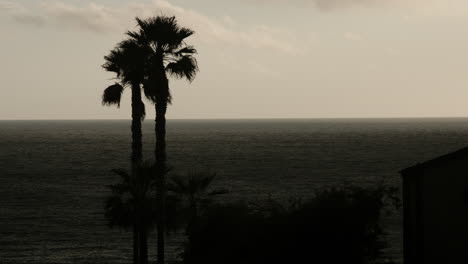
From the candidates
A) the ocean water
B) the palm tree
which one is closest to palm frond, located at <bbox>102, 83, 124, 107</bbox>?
the palm tree

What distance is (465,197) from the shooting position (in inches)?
972

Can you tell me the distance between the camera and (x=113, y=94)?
36781mm

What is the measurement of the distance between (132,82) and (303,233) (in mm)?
12245

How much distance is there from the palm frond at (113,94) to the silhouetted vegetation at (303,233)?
1050 cm

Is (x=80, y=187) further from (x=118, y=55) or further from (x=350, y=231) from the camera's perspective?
(x=350, y=231)

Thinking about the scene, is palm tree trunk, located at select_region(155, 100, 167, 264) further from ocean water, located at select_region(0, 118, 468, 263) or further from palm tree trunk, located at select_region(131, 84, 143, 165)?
ocean water, located at select_region(0, 118, 468, 263)

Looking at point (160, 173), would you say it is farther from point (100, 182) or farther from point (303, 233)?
point (100, 182)

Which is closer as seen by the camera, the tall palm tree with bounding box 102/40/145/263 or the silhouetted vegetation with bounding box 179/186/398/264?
the silhouetted vegetation with bounding box 179/186/398/264

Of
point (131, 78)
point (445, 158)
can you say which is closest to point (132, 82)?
point (131, 78)

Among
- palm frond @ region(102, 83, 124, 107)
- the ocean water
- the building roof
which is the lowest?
the ocean water

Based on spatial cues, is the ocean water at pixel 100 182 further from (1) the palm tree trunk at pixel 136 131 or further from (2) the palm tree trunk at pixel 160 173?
(2) the palm tree trunk at pixel 160 173

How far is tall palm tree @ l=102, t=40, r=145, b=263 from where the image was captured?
113 feet

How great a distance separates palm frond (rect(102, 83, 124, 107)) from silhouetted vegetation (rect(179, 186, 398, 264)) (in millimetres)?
10504

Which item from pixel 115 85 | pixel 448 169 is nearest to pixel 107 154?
pixel 115 85
